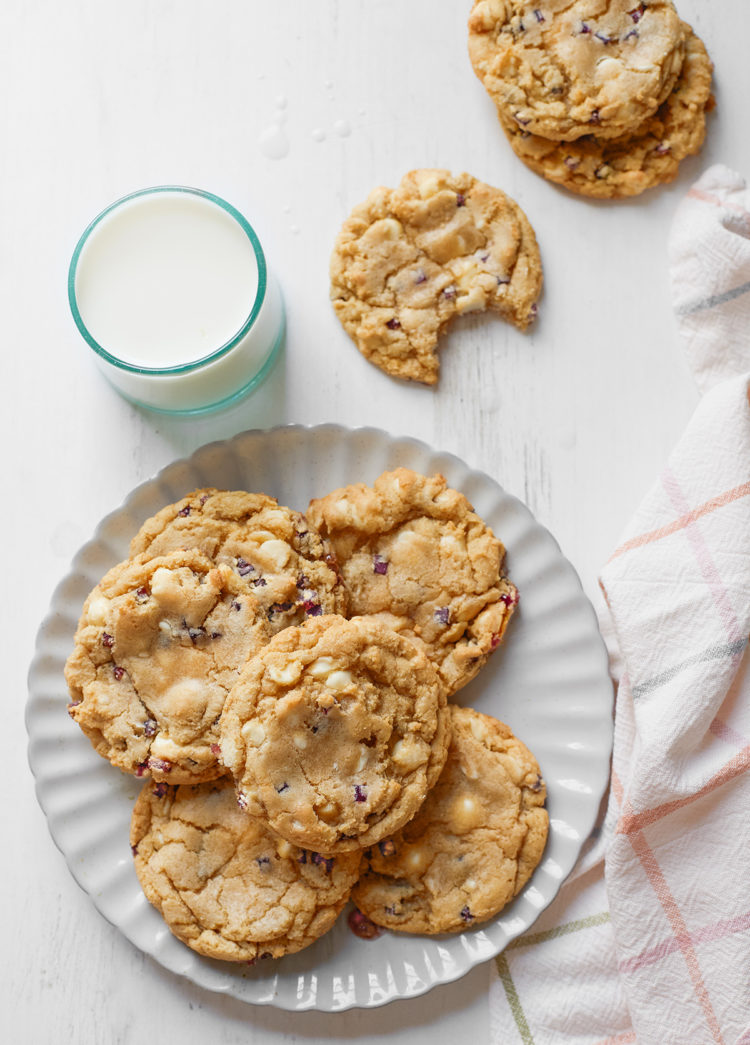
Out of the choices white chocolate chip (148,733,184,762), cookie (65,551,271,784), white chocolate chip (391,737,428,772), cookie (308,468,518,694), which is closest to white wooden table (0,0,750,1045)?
cookie (308,468,518,694)

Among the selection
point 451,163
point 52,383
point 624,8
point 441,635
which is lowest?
point 441,635

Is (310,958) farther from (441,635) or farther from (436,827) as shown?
(441,635)

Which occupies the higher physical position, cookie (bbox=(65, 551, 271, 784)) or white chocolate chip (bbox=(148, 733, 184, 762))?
cookie (bbox=(65, 551, 271, 784))

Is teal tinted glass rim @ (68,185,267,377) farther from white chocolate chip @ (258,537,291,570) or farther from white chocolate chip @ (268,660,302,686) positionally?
white chocolate chip @ (268,660,302,686)

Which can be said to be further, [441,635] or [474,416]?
[474,416]

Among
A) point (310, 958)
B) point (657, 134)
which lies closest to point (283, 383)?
point (657, 134)

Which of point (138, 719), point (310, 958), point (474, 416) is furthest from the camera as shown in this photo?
point (474, 416)

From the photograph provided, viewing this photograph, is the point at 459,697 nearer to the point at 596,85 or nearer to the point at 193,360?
the point at 193,360
